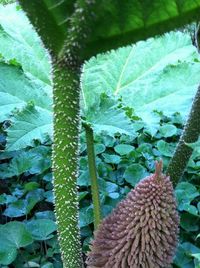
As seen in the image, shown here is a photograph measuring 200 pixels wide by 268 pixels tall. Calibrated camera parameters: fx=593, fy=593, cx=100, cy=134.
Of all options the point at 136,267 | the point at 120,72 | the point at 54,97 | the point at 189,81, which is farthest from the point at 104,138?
the point at 54,97

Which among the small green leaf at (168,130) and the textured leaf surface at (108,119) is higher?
the textured leaf surface at (108,119)

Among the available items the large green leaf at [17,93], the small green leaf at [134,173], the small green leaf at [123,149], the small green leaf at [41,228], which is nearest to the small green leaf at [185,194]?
the small green leaf at [134,173]

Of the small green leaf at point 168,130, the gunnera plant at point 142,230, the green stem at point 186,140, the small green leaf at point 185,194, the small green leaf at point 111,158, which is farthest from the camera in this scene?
the small green leaf at point 168,130

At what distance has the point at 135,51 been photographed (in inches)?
62.6

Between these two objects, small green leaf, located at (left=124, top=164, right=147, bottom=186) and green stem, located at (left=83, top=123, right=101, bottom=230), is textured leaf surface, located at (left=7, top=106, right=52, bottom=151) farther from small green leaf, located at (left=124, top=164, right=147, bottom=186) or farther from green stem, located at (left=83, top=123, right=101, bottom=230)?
small green leaf, located at (left=124, top=164, right=147, bottom=186)

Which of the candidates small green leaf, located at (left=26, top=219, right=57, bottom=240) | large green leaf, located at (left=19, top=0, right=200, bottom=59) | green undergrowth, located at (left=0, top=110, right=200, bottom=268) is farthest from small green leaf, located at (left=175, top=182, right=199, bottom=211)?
large green leaf, located at (left=19, top=0, right=200, bottom=59)

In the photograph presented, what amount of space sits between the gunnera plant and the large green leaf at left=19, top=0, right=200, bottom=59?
0.73ft

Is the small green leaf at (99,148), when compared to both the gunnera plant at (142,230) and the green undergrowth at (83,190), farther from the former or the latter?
the gunnera plant at (142,230)

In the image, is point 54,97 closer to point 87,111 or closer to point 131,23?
point 131,23

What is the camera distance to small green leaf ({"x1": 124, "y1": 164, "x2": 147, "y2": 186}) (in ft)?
5.35

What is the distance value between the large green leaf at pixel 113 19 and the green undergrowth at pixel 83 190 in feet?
1.89

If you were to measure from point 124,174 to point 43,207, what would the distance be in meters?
0.24

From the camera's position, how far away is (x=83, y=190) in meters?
1.68

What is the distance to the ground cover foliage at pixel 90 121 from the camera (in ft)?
4.29
